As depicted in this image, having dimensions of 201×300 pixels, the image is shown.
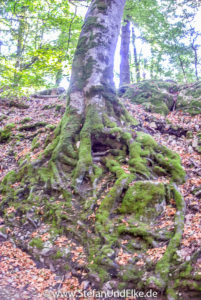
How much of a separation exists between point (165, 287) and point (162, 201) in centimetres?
167

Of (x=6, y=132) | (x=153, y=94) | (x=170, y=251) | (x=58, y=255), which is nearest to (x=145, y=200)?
(x=170, y=251)

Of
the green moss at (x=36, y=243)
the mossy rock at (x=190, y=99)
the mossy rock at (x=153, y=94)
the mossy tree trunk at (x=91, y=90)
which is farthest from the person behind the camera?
the mossy rock at (x=153, y=94)

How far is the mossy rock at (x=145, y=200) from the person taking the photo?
4230 millimetres

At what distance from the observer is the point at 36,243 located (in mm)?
4266

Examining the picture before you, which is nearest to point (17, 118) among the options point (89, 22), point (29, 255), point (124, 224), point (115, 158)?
point (89, 22)

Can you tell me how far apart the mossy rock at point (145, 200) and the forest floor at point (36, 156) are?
0.24m

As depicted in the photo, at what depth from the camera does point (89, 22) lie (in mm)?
7219

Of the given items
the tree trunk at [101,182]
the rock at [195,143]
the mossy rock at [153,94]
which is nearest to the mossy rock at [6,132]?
the tree trunk at [101,182]

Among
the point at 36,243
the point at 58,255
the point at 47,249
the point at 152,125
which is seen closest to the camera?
the point at 58,255

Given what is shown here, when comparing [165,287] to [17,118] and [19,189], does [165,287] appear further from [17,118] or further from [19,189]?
[17,118]

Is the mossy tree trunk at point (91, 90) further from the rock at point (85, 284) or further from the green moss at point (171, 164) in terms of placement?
the rock at point (85, 284)

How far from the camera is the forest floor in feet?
11.4

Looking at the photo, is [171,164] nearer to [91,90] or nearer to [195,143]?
[195,143]

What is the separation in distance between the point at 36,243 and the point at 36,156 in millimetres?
2695
